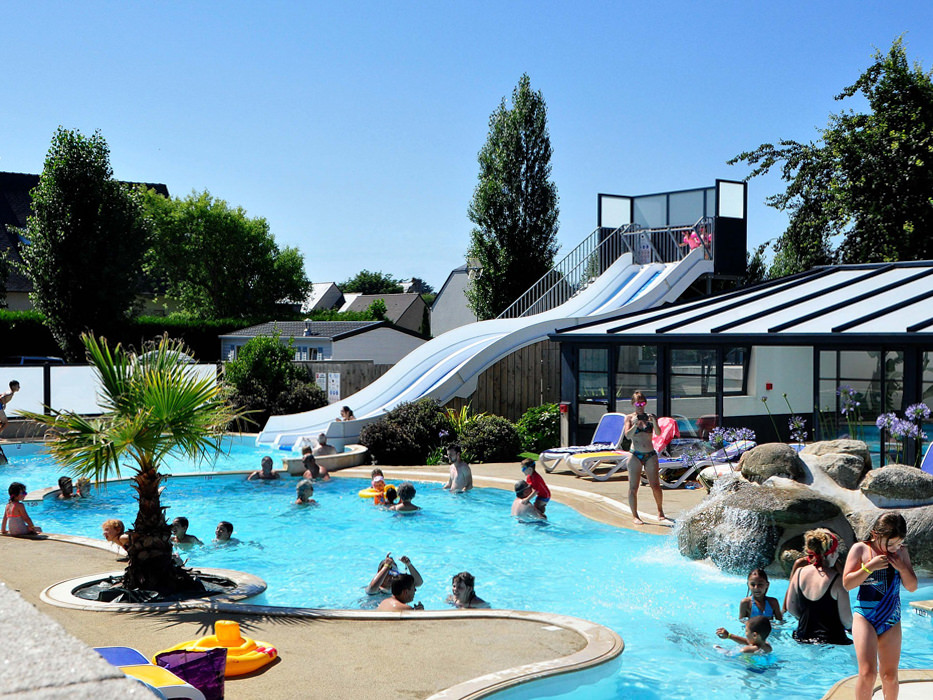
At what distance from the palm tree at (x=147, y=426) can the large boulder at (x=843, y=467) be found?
24.3 feet

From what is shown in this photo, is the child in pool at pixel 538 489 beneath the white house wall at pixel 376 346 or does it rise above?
beneath

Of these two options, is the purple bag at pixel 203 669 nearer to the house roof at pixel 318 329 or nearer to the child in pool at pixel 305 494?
the child in pool at pixel 305 494

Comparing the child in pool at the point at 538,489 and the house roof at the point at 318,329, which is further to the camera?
the house roof at the point at 318,329

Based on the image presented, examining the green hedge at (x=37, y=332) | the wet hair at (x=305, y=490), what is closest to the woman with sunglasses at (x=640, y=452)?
the wet hair at (x=305, y=490)

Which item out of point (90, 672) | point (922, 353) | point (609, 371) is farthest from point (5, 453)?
point (90, 672)

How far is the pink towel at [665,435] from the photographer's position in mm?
15688

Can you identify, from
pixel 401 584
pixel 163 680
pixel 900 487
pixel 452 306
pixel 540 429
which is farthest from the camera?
pixel 452 306

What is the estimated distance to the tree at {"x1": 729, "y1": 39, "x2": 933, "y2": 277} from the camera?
26.0 metres

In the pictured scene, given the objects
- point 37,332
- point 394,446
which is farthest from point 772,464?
point 37,332

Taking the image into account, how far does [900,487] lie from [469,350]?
15328mm

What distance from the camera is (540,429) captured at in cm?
2078

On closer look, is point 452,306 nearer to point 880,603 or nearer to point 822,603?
point 822,603

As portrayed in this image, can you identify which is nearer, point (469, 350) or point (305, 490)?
point (305, 490)

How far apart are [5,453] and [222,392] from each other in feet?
49.6
